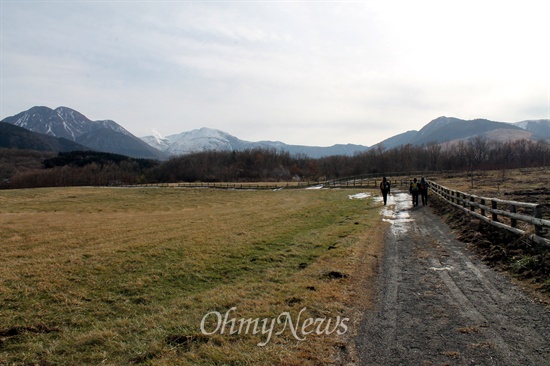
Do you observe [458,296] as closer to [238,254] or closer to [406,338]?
[406,338]

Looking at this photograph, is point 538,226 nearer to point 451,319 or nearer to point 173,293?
point 451,319

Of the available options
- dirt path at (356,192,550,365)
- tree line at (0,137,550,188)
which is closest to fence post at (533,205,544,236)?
dirt path at (356,192,550,365)

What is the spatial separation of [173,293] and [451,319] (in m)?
6.15

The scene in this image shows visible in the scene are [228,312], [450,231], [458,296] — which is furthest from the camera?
[450,231]

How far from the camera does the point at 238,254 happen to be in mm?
12367

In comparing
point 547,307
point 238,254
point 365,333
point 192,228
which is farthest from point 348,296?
point 192,228

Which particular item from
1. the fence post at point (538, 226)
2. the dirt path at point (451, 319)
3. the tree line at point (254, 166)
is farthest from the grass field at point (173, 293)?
the tree line at point (254, 166)

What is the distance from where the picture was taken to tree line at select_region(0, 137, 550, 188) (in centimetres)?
14425

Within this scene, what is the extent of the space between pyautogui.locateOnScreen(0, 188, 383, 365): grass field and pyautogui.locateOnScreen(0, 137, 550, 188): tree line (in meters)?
120

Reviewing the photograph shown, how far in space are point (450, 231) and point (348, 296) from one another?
10.3m

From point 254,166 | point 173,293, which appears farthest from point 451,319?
Result: point 254,166

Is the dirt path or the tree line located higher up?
the tree line

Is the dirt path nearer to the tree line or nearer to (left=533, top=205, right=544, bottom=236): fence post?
(left=533, top=205, right=544, bottom=236): fence post

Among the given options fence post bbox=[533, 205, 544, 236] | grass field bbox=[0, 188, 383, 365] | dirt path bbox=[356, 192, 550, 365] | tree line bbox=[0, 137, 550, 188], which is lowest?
grass field bbox=[0, 188, 383, 365]
